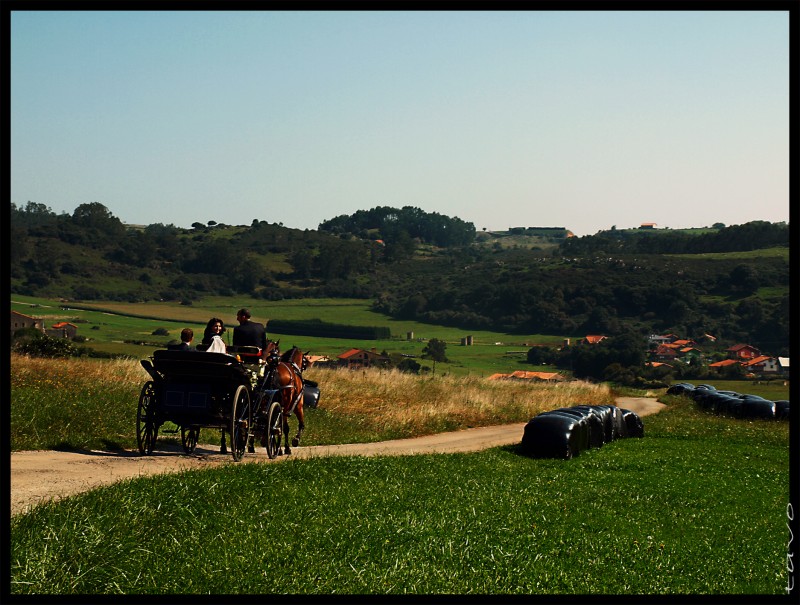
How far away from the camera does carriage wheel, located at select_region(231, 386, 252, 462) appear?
1858cm

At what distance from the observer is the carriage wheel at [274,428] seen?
19875 millimetres

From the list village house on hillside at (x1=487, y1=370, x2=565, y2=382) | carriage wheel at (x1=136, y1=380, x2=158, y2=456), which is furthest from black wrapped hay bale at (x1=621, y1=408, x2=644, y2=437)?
village house on hillside at (x1=487, y1=370, x2=565, y2=382)

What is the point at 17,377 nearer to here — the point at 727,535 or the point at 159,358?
the point at 159,358

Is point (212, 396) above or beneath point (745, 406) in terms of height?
above

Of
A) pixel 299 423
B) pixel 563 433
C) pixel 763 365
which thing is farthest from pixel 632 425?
pixel 763 365

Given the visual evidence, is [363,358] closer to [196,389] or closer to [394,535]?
[196,389]

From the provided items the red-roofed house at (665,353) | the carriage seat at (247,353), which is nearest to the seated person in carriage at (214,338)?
the carriage seat at (247,353)

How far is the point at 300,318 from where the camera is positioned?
5955 inches

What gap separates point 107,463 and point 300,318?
439 feet

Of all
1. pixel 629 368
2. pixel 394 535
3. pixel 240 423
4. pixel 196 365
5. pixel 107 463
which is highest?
pixel 196 365

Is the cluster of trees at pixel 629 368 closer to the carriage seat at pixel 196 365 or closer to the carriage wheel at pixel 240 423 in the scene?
the carriage wheel at pixel 240 423
